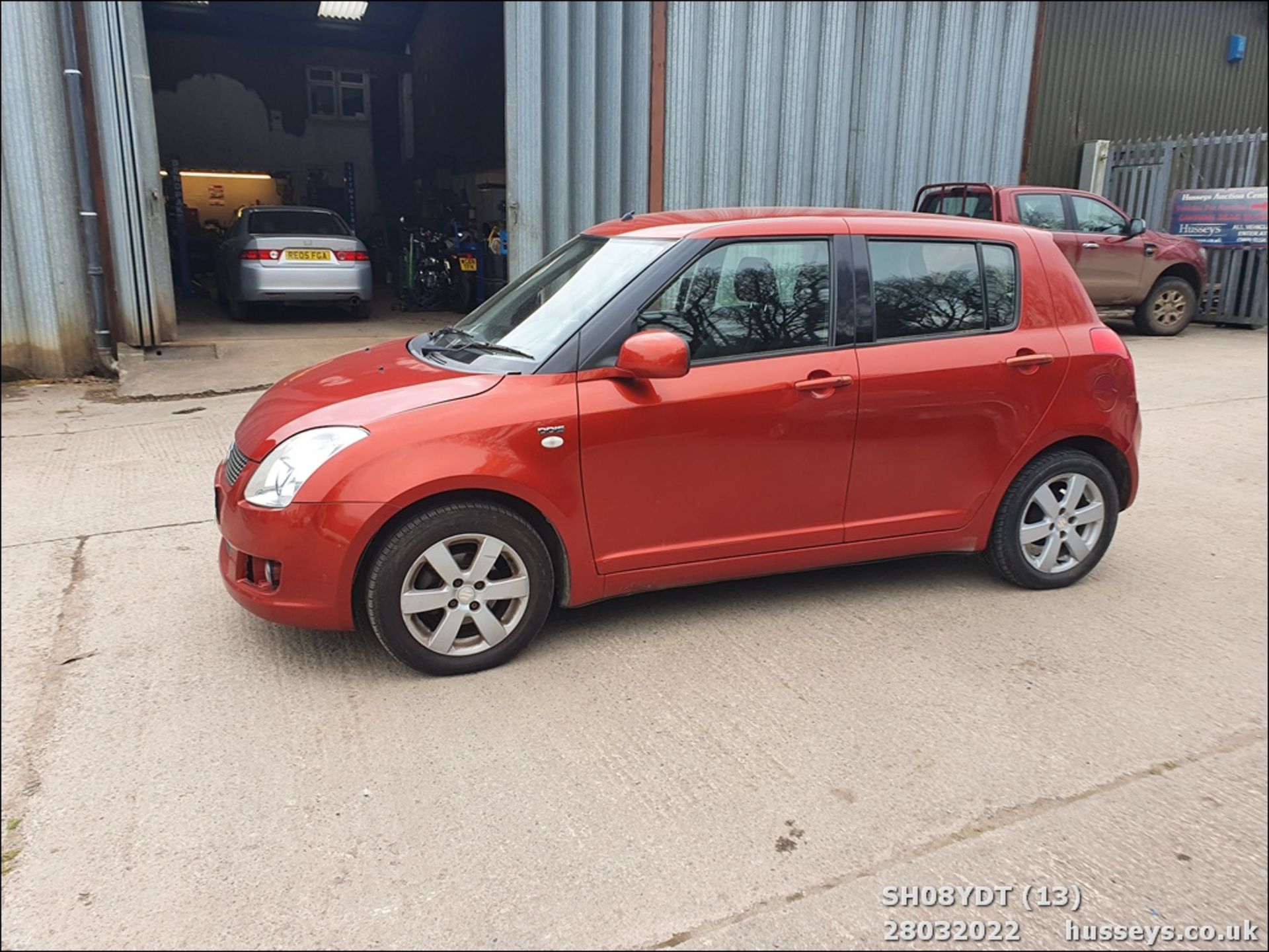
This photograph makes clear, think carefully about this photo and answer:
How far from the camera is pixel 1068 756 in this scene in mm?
3117

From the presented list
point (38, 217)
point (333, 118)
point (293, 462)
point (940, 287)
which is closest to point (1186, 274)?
point (940, 287)

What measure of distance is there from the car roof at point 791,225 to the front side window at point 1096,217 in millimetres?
8507

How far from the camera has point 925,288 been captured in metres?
4.16

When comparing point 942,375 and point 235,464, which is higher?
point 942,375

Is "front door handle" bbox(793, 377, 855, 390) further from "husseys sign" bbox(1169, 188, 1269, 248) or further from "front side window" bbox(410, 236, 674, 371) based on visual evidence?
"husseys sign" bbox(1169, 188, 1269, 248)

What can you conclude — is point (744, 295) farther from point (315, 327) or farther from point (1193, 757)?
point (315, 327)

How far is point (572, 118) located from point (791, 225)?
7599mm

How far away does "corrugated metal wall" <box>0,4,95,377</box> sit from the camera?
28.8 ft

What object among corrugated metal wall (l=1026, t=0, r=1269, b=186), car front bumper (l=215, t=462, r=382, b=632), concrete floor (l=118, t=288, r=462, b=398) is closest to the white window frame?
concrete floor (l=118, t=288, r=462, b=398)

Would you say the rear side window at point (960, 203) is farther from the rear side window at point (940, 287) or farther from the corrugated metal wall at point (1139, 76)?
the rear side window at point (940, 287)

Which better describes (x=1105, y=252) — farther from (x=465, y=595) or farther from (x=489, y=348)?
(x=465, y=595)

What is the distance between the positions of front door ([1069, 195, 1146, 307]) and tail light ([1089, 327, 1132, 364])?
26.3 ft

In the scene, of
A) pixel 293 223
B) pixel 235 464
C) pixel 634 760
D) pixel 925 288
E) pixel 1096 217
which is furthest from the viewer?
pixel 293 223

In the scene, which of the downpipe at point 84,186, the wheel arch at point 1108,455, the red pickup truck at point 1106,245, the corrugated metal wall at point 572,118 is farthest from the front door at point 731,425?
the red pickup truck at point 1106,245
